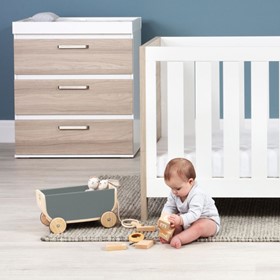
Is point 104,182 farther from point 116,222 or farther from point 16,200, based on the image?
point 16,200

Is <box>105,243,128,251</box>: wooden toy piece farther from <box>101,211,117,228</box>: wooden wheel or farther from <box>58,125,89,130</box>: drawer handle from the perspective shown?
<box>58,125,89,130</box>: drawer handle

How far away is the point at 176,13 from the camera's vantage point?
477 cm

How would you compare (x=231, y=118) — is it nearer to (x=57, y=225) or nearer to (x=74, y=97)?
(x=57, y=225)

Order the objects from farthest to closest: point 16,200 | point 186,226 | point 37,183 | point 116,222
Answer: point 37,183 → point 16,200 → point 116,222 → point 186,226

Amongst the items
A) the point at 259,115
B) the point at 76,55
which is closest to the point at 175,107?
the point at 259,115

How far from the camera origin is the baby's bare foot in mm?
2607

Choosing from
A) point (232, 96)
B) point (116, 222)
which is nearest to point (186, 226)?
point (116, 222)

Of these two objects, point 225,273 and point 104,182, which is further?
point 104,182

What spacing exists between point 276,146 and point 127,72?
1.43 meters

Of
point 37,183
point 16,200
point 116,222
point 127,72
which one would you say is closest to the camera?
point 116,222

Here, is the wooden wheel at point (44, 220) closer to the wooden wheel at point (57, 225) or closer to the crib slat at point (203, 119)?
the wooden wheel at point (57, 225)

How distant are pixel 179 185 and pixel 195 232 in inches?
6.0

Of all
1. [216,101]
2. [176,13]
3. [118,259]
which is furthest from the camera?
[176,13]

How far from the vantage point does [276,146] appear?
3.02m
